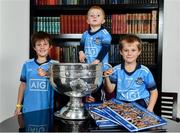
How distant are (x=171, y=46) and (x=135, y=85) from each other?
116 cm

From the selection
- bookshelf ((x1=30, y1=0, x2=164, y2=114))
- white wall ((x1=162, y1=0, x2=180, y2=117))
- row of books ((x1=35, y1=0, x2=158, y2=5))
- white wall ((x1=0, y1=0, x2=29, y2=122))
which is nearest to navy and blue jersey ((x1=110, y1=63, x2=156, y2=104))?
bookshelf ((x1=30, y1=0, x2=164, y2=114))

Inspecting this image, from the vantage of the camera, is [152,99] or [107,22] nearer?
[152,99]

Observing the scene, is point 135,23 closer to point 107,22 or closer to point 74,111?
point 107,22

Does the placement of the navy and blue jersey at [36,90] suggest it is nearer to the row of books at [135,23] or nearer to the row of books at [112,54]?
the row of books at [112,54]

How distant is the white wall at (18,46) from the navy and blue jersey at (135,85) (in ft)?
3.62

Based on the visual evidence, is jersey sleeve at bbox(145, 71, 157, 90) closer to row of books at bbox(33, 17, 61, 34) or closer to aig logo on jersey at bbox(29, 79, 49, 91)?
aig logo on jersey at bbox(29, 79, 49, 91)

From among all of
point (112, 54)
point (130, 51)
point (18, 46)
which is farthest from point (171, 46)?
point (18, 46)

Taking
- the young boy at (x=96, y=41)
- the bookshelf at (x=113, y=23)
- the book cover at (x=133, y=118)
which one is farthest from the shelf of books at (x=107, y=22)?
the book cover at (x=133, y=118)

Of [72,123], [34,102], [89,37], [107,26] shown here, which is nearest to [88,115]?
[72,123]

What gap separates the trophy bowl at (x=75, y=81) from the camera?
111 cm

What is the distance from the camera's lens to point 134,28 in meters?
2.48

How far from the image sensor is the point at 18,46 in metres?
2.83

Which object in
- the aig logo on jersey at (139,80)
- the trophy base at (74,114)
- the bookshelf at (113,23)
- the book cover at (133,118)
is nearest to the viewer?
the book cover at (133,118)

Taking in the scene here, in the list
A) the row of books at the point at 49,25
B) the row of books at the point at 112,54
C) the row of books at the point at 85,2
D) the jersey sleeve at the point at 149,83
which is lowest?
the jersey sleeve at the point at 149,83
